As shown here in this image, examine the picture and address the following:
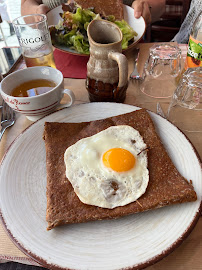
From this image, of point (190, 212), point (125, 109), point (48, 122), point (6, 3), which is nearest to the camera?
point (190, 212)

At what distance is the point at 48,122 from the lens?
4.00 ft

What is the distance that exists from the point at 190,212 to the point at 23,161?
80cm

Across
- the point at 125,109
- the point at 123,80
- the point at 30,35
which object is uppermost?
the point at 30,35

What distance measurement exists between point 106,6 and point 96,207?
2.26m

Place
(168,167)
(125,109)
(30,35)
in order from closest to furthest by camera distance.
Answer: (168,167) < (125,109) < (30,35)

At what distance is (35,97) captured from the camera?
3.99ft

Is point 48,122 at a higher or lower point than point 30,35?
lower

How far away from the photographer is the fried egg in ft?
A: 3.04

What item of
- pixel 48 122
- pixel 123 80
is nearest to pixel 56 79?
pixel 48 122

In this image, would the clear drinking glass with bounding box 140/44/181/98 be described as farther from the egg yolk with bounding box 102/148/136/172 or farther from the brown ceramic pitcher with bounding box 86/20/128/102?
the egg yolk with bounding box 102/148/136/172

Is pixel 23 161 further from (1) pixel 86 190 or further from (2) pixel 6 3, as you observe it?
(2) pixel 6 3

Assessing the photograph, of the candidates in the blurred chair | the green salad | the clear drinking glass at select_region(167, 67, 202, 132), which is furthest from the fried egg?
the blurred chair

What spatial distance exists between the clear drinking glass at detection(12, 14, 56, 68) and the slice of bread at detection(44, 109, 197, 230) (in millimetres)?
780

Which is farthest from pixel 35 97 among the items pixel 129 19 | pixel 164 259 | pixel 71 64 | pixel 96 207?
pixel 129 19
